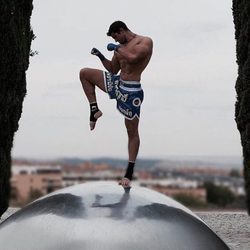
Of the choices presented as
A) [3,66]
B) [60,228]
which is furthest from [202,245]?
[3,66]

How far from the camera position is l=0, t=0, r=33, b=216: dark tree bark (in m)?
11.5

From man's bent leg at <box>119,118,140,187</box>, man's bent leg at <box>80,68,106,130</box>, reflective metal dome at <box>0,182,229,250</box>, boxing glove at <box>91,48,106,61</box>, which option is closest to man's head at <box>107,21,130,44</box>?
boxing glove at <box>91,48,106,61</box>

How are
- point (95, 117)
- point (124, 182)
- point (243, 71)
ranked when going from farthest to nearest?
point (243, 71), point (95, 117), point (124, 182)

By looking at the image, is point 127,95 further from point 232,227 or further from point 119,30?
point 232,227

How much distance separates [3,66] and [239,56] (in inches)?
159

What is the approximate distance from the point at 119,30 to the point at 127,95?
77 centimetres

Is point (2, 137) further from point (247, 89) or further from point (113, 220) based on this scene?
point (113, 220)

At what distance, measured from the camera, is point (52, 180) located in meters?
24.2

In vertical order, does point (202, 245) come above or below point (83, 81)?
below

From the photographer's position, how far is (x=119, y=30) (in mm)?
7590

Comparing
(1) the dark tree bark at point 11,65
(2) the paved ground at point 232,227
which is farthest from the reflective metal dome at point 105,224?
(2) the paved ground at point 232,227

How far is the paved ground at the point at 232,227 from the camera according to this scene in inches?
505

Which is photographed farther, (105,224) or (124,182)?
(124,182)

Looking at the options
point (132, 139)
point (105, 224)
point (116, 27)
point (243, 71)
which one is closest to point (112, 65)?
point (116, 27)
